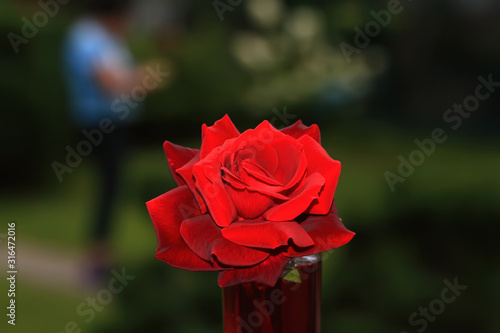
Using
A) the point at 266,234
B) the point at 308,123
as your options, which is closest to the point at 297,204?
the point at 266,234

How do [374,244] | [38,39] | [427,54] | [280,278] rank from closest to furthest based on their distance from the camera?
1. [280,278]
2. [374,244]
3. [38,39]
4. [427,54]

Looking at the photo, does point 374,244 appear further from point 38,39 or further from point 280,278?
point 38,39

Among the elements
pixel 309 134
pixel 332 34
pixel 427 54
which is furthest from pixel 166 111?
pixel 309 134

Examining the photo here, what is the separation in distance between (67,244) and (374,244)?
3.09 meters

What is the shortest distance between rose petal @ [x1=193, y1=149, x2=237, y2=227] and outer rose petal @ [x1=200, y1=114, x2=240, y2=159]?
0.04 meters

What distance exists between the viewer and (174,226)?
59 cm

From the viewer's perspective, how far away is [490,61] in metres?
8.21

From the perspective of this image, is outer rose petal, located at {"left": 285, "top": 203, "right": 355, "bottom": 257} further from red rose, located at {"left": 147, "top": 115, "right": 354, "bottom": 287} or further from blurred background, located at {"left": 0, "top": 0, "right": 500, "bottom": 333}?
blurred background, located at {"left": 0, "top": 0, "right": 500, "bottom": 333}

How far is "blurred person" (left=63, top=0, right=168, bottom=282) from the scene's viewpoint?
3014mm

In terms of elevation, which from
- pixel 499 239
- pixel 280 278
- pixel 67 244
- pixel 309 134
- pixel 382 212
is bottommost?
pixel 280 278

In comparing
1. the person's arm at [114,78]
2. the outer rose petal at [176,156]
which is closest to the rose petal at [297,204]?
the outer rose petal at [176,156]

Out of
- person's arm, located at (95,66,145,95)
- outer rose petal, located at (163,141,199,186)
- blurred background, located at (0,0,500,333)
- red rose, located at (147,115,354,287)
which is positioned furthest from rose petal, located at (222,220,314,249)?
person's arm, located at (95,66,145,95)

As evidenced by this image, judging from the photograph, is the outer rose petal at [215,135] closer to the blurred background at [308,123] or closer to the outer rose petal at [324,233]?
the outer rose petal at [324,233]

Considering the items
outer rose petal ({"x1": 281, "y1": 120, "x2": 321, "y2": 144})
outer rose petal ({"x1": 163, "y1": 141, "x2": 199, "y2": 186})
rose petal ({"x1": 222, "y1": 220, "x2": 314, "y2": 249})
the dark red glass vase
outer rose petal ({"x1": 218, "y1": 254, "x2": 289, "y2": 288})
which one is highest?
outer rose petal ({"x1": 281, "y1": 120, "x2": 321, "y2": 144})
